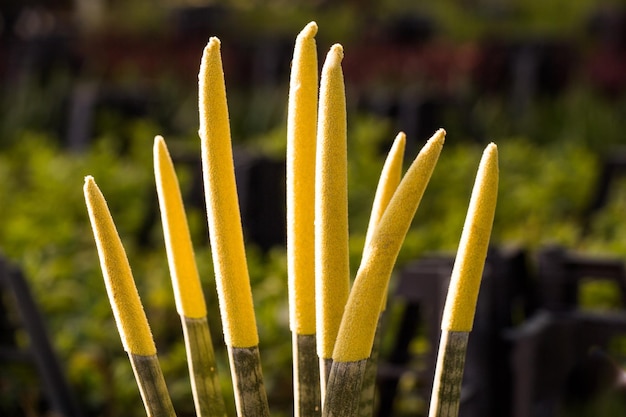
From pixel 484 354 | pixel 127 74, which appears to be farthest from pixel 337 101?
pixel 127 74

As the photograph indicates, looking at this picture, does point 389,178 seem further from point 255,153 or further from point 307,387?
point 255,153

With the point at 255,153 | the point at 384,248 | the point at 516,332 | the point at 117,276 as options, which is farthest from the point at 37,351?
the point at 255,153

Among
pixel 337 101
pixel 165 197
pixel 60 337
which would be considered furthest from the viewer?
pixel 60 337

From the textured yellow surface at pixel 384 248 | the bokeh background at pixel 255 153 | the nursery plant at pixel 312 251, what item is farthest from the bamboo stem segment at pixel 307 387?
the bokeh background at pixel 255 153

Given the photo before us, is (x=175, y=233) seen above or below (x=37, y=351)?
above

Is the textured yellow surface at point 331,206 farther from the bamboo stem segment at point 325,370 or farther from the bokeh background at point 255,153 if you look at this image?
the bokeh background at point 255,153

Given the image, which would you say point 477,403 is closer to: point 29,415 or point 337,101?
point 29,415
